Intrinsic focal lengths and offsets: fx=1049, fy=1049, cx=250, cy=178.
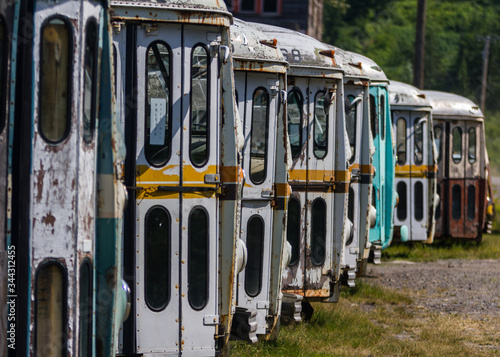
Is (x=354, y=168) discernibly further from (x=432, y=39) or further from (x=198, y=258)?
(x=432, y=39)

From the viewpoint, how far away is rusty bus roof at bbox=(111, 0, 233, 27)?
269 inches

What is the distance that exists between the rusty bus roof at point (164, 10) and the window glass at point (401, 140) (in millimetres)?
10748

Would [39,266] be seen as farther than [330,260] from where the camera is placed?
No

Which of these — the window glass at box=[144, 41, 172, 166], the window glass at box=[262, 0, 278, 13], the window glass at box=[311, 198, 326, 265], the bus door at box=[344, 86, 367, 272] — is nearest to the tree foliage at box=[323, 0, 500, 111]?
the window glass at box=[262, 0, 278, 13]

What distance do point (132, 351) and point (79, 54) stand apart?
9.45 feet

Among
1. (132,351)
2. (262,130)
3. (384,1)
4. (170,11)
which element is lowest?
(132,351)

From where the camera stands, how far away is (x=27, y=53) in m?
4.58

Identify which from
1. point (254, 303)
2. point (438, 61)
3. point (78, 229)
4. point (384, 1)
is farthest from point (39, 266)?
point (438, 61)

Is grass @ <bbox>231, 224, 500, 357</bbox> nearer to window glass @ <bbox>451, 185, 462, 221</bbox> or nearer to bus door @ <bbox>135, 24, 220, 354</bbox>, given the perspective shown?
bus door @ <bbox>135, 24, 220, 354</bbox>

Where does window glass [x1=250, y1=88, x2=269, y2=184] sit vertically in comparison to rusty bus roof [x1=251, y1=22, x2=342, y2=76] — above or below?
below

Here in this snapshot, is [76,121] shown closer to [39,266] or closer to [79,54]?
[79,54]

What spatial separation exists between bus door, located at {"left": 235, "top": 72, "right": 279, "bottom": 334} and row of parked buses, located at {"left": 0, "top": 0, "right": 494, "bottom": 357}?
0.04 ft

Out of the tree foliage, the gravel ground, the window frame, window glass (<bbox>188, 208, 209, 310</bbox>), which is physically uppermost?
the tree foliage

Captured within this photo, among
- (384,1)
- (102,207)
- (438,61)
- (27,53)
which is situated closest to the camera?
(27,53)
